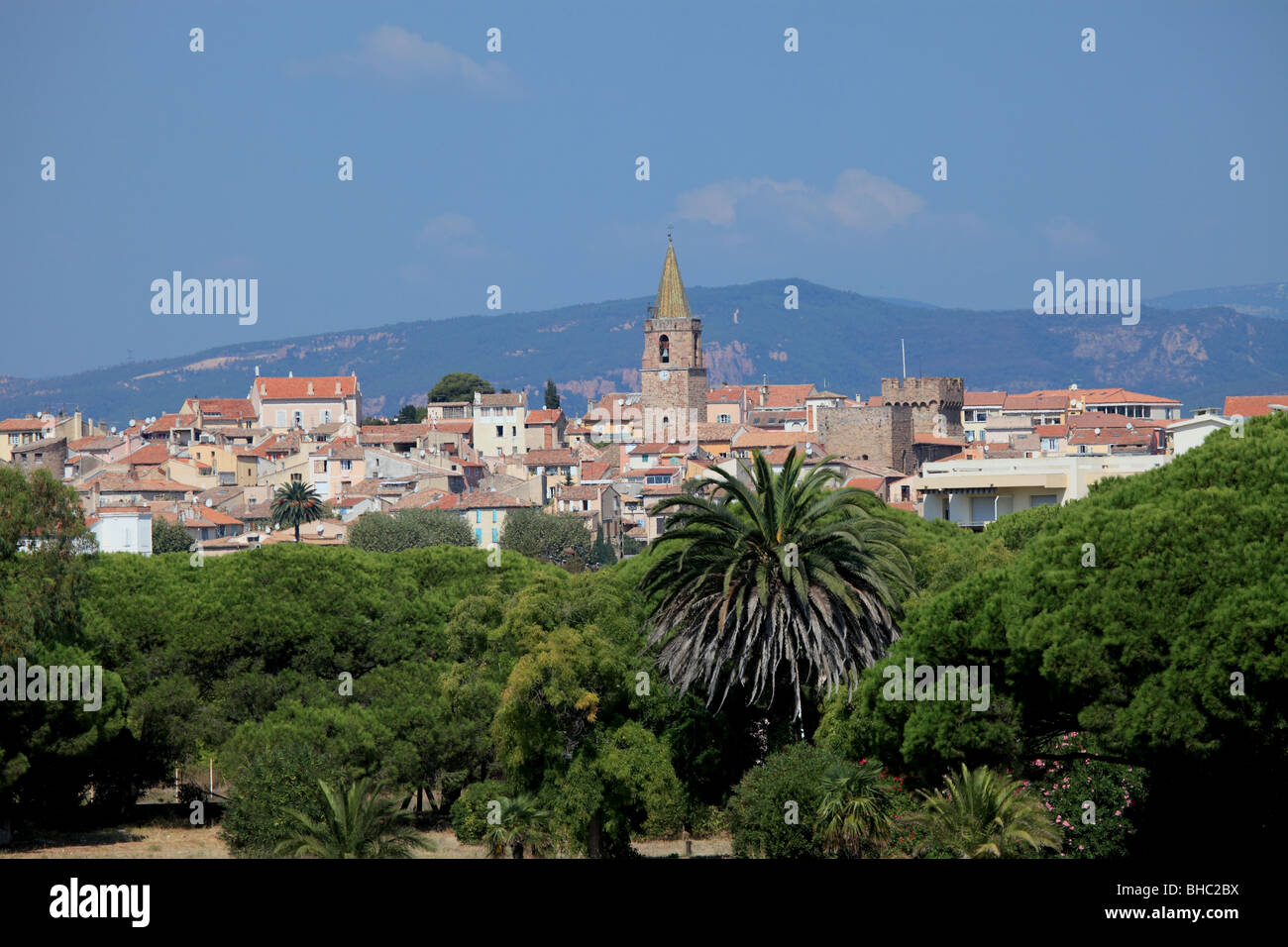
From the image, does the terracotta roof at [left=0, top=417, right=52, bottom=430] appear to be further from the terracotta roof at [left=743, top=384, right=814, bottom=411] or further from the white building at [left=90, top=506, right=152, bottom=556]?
the white building at [left=90, top=506, right=152, bottom=556]

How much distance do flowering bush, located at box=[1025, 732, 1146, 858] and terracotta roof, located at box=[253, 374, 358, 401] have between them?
165 meters

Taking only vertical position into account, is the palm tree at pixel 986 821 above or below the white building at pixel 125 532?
below

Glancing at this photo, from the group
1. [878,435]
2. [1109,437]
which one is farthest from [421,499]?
[1109,437]

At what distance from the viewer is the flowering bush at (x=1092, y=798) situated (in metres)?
21.9

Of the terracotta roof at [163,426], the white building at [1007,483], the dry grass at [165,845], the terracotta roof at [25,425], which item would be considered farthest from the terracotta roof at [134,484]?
the dry grass at [165,845]

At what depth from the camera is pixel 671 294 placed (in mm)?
164750

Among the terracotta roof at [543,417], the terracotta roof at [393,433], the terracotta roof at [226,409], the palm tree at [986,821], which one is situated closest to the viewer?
the palm tree at [986,821]

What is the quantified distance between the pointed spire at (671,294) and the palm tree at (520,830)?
136 m

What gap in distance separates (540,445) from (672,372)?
1540 cm

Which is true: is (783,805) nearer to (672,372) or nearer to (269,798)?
(269,798)

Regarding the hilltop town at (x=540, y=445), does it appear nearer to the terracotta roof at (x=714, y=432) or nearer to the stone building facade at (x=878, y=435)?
the stone building facade at (x=878, y=435)

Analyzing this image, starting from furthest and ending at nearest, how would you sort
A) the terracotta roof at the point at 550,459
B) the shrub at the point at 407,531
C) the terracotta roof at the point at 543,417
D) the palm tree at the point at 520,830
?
the terracotta roof at the point at 543,417 < the terracotta roof at the point at 550,459 < the shrub at the point at 407,531 < the palm tree at the point at 520,830

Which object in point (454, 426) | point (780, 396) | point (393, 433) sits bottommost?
point (393, 433)

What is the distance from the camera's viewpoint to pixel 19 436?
558 ft
